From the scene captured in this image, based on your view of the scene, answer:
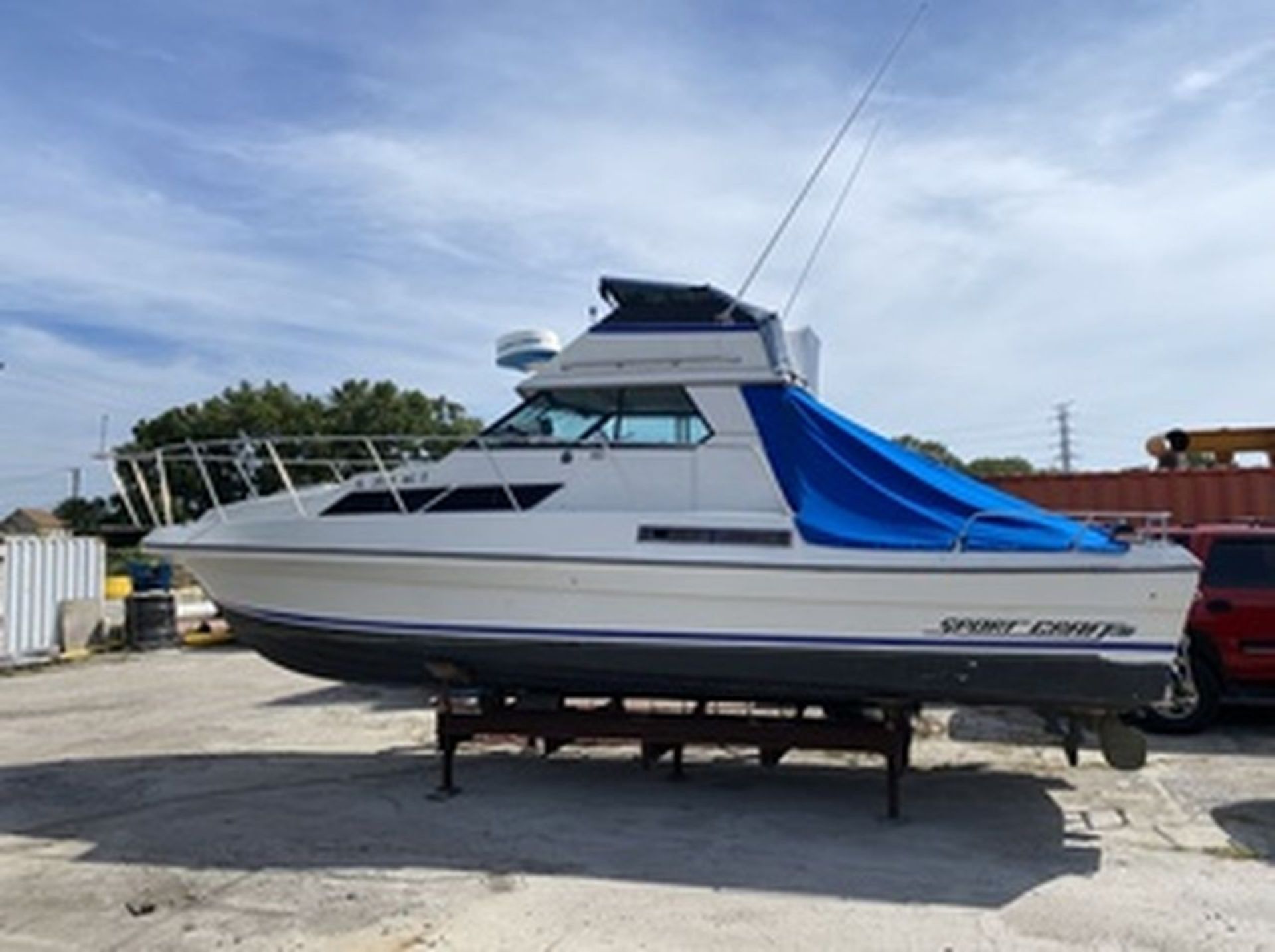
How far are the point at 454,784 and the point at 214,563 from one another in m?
2.22

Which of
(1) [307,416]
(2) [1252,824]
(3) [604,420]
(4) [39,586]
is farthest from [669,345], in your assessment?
(1) [307,416]

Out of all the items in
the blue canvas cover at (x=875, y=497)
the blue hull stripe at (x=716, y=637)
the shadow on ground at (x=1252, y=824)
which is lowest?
the shadow on ground at (x=1252, y=824)

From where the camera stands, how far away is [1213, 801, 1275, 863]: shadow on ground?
5573 millimetres

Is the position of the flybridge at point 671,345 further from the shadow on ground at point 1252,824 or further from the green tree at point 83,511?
the green tree at point 83,511

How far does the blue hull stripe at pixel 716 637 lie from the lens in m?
5.84

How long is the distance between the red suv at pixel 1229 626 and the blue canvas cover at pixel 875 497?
7.87 ft

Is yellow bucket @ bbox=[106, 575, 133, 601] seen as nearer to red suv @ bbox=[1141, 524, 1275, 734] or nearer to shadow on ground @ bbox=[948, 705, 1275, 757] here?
shadow on ground @ bbox=[948, 705, 1275, 757]

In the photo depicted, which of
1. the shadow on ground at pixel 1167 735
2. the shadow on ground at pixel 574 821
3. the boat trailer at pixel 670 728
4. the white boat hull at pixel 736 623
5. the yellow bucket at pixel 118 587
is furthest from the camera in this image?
the yellow bucket at pixel 118 587

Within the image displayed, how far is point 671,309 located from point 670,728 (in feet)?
8.86

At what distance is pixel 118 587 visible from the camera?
64.5 feet

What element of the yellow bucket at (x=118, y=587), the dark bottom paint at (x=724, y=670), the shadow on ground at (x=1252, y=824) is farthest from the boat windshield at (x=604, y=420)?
the yellow bucket at (x=118, y=587)

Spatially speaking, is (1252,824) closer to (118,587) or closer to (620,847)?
(620,847)

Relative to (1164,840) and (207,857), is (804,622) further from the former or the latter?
(207,857)

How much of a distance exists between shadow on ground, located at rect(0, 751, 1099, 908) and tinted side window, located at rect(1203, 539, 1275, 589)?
8.89 ft
